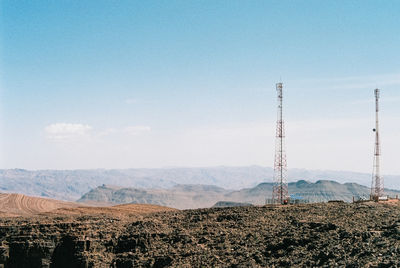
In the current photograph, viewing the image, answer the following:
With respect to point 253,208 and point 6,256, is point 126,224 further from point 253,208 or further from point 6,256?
point 253,208

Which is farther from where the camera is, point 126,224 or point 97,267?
point 126,224

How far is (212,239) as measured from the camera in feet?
105

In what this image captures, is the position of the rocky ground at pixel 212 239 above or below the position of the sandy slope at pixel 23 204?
above

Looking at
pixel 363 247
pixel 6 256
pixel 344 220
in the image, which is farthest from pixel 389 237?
pixel 6 256

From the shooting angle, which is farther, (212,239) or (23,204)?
(23,204)

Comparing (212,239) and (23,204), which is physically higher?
(212,239)

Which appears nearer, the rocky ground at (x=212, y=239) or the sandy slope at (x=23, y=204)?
the rocky ground at (x=212, y=239)

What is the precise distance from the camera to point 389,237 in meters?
25.8

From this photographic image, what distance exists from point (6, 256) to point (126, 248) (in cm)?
954

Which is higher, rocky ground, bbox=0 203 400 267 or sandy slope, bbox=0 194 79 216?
rocky ground, bbox=0 203 400 267

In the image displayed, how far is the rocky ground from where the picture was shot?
26.5 metres

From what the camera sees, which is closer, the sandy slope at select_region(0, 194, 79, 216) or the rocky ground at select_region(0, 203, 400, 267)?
the rocky ground at select_region(0, 203, 400, 267)

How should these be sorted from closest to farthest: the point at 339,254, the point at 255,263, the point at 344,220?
the point at 339,254 → the point at 255,263 → the point at 344,220

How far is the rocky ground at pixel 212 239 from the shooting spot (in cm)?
2650
